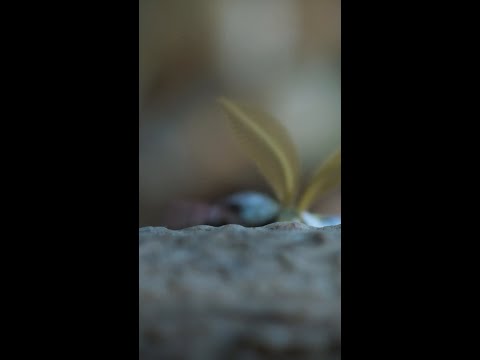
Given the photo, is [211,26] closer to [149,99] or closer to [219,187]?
[149,99]

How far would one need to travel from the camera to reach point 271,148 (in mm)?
827

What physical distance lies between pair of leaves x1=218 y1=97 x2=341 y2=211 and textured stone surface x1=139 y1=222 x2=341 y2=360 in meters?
0.37

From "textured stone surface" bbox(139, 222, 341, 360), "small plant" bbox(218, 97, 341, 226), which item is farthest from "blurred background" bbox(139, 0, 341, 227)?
"textured stone surface" bbox(139, 222, 341, 360)

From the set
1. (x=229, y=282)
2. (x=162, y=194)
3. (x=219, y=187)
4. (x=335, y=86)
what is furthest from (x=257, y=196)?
(x=229, y=282)

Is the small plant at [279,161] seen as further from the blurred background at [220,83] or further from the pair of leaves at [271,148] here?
the blurred background at [220,83]

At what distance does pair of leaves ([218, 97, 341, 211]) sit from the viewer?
31.9 inches

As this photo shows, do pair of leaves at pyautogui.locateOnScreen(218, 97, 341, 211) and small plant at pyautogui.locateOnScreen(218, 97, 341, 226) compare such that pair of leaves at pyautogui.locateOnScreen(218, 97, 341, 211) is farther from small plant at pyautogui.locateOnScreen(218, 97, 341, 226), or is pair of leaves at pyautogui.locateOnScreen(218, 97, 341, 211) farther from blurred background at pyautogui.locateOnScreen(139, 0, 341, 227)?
blurred background at pyautogui.locateOnScreen(139, 0, 341, 227)

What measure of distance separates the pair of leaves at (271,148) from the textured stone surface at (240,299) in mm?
375

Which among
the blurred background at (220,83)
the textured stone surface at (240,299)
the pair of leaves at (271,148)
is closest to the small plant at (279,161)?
the pair of leaves at (271,148)

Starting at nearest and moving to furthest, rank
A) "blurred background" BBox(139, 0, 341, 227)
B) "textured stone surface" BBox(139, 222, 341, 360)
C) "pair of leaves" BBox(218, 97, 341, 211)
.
Result: "textured stone surface" BBox(139, 222, 341, 360) < "pair of leaves" BBox(218, 97, 341, 211) < "blurred background" BBox(139, 0, 341, 227)

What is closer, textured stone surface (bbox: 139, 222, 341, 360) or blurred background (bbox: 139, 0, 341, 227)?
textured stone surface (bbox: 139, 222, 341, 360)

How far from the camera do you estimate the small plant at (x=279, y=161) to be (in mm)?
812

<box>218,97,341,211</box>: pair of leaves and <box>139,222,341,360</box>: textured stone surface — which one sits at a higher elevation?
<box>218,97,341,211</box>: pair of leaves

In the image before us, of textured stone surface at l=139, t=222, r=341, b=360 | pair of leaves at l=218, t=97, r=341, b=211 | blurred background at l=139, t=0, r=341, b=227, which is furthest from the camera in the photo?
blurred background at l=139, t=0, r=341, b=227
